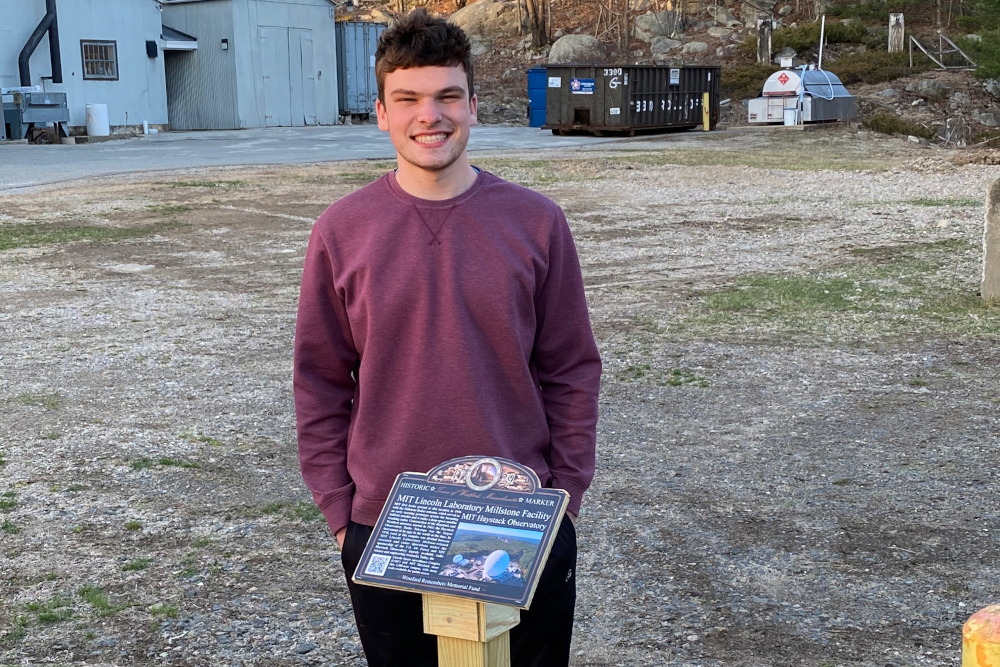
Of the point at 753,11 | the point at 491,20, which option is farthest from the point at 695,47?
the point at 491,20

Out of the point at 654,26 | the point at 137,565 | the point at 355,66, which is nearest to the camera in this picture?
the point at 137,565

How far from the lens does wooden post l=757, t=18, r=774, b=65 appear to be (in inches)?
1818

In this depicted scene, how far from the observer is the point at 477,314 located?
2.42 meters

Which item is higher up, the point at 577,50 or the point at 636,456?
the point at 577,50

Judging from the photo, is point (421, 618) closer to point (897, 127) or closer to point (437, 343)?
point (437, 343)

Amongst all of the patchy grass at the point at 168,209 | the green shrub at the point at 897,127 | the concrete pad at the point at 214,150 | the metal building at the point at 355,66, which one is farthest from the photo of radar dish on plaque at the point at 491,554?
the metal building at the point at 355,66

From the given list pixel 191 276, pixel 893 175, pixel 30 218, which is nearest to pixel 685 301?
pixel 191 276

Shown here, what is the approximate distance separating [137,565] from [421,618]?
2.59 meters

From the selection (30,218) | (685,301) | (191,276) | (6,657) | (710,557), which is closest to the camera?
(6,657)

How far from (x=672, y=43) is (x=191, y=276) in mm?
43434

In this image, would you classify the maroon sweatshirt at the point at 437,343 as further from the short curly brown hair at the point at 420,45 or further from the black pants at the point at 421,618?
the short curly brown hair at the point at 420,45

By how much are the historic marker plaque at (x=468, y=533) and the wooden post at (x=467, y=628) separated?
0.07 meters

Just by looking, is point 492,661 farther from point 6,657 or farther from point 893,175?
point 893,175

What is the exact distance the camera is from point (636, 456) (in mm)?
6086
